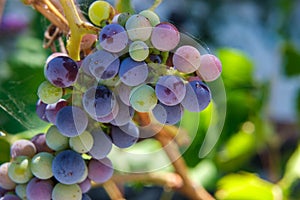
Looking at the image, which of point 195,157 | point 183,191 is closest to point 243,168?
point 195,157

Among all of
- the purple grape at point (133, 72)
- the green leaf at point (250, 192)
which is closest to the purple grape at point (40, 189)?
the purple grape at point (133, 72)

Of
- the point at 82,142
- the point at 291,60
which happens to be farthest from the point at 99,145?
the point at 291,60

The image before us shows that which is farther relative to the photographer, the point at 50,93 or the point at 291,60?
the point at 291,60

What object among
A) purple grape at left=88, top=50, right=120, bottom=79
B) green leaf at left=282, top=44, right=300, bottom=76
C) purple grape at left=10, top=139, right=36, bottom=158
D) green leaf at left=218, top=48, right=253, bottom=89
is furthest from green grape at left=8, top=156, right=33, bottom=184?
green leaf at left=282, top=44, right=300, bottom=76

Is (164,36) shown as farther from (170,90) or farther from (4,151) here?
(4,151)

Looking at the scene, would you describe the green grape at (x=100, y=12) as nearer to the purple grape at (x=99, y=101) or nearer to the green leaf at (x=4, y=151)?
the purple grape at (x=99, y=101)

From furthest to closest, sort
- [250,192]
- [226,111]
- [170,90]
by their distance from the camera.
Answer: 1. [226,111]
2. [250,192]
3. [170,90]

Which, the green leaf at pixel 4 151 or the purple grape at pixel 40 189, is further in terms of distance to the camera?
the green leaf at pixel 4 151
